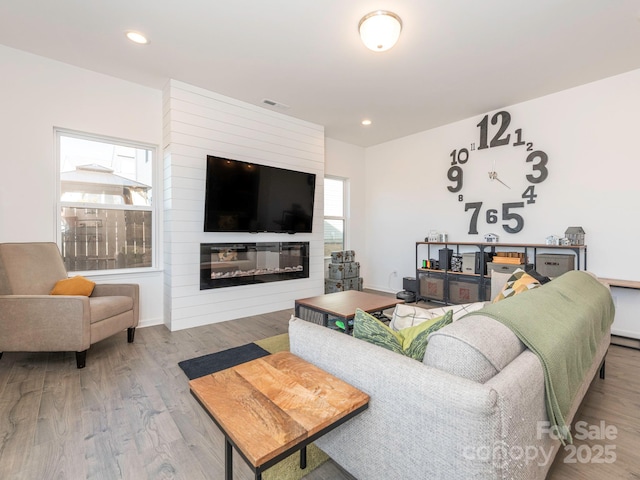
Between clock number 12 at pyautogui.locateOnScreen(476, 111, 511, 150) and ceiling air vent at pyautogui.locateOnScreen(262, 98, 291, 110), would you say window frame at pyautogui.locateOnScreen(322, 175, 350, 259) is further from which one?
clock number 12 at pyautogui.locateOnScreen(476, 111, 511, 150)

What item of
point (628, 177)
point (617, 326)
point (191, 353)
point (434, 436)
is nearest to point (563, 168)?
point (628, 177)

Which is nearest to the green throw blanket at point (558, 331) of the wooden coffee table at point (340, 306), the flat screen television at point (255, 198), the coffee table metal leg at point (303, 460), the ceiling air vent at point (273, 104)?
the coffee table metal leg at point (303, 460)

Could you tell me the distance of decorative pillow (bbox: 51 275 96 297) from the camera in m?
2.81

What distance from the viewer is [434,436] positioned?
3.11 ft

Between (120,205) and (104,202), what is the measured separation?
0.15 meters

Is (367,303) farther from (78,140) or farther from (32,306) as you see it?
(78,140)

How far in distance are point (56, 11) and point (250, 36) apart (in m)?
1.48

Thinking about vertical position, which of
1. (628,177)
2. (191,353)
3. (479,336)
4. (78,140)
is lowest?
(191,353)

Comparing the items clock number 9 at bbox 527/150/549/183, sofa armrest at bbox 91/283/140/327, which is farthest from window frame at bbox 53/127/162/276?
clock number 9 at bbox 527/150/549/183

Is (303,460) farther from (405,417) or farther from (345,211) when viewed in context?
(345,211)

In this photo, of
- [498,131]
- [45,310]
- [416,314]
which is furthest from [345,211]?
[45,310]

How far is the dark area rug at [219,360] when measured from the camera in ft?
8.19

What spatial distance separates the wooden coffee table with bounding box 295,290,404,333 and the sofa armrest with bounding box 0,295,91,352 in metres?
1.85

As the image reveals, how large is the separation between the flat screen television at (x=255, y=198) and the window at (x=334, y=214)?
1003 millimetres
